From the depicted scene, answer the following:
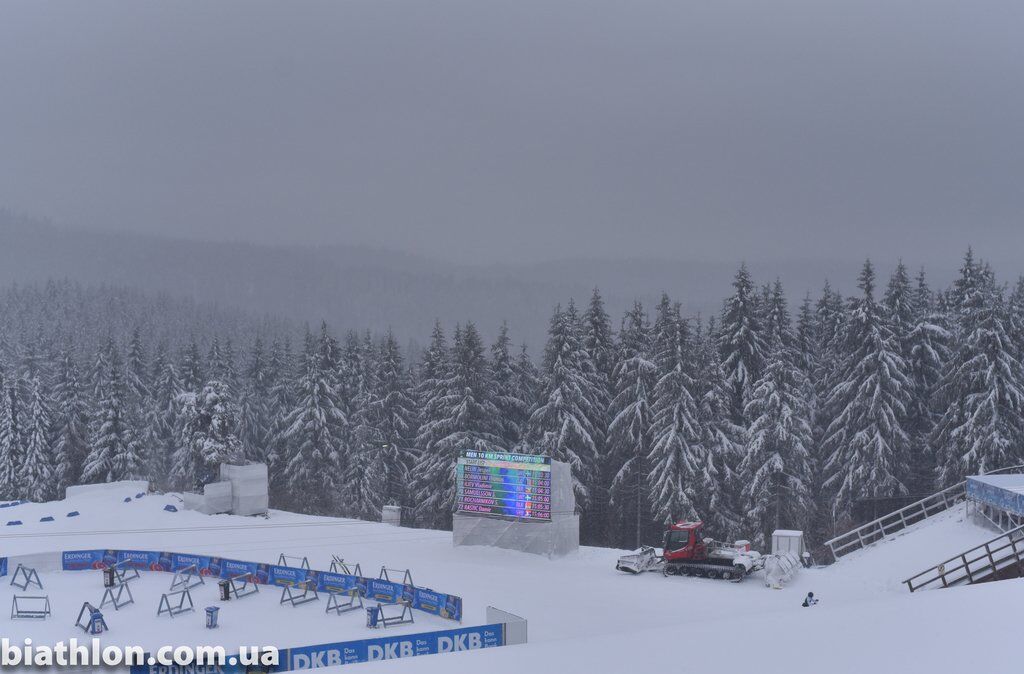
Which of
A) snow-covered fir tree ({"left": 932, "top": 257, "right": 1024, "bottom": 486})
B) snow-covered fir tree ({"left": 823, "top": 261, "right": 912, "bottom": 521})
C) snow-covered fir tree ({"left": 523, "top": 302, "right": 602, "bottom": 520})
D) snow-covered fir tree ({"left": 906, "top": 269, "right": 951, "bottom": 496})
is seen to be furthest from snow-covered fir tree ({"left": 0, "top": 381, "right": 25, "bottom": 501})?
snow-covered fir tree ({"left": 932, "top": 257, "right": 1024, "bottom": 486})

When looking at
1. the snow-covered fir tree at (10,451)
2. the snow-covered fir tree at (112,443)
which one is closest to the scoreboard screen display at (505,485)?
the snow-covered fir tree at (112,443)

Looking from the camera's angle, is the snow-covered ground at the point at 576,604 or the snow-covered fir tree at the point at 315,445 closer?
the snow-covered ground at the point at 576,604

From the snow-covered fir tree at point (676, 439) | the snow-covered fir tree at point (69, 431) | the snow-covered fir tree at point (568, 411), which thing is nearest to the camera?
the snow-covered fir tree at point (676, 439)

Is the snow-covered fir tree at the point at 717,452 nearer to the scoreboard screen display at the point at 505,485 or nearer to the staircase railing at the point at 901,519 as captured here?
the staircase railing at the point at 901,519

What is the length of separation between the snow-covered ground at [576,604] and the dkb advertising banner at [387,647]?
1.73m

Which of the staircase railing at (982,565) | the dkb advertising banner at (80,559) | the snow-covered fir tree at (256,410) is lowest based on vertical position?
the dkb advertising banner at (80,559)

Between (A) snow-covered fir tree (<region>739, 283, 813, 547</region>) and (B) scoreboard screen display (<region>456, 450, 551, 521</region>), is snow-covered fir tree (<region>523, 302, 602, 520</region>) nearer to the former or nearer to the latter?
(A) snow-covered fir tree (<region>739, 283, 813, 547</region>)

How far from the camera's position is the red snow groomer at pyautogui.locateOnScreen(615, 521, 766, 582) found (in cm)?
2848

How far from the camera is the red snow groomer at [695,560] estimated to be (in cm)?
2848

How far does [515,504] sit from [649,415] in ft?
55.2

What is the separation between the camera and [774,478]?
44375mm

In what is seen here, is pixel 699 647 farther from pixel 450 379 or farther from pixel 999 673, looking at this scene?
pixel 450 379

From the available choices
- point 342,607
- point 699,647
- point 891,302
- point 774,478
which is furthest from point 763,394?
point 699,647

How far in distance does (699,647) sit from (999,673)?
403 cm
